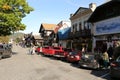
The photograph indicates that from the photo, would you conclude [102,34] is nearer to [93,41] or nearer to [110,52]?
[93,41]

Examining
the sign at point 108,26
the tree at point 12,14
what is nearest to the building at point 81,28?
the sign at point 108,26

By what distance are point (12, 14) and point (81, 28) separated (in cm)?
1149

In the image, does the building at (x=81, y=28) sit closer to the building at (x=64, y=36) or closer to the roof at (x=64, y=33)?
the building at (x=64, y=36)

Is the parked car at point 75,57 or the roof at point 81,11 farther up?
the roof at point 81,11

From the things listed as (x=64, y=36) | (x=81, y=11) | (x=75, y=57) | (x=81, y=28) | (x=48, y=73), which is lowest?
(x=48, y=73)

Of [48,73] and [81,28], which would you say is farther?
[81,28]

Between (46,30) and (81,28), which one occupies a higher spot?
(46,30)

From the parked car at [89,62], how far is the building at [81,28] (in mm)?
15600

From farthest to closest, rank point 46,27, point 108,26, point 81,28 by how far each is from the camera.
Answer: point 46,27
point 81,28
point 108,26

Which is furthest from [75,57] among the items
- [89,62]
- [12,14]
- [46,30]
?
[46,30]

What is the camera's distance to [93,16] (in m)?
33.6

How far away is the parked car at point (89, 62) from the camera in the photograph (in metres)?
20.0

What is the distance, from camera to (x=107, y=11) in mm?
30781

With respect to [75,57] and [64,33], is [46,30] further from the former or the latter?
[75,57]
